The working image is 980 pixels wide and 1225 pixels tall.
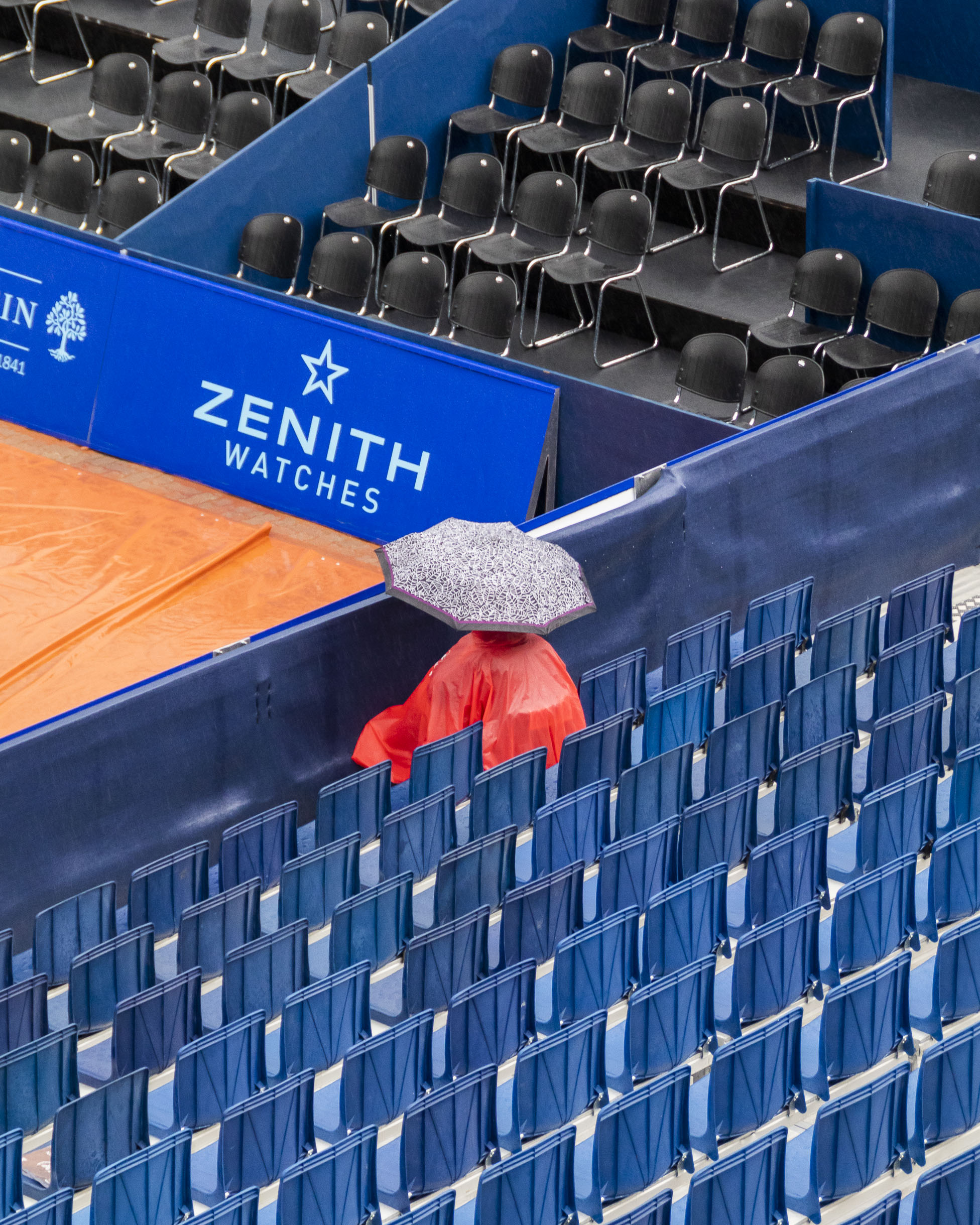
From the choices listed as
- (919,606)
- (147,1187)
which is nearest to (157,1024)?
(147,1187)

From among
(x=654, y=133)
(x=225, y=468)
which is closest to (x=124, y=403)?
(x=225, y=468)

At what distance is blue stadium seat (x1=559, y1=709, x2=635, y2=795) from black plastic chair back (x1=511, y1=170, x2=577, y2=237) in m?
4.18

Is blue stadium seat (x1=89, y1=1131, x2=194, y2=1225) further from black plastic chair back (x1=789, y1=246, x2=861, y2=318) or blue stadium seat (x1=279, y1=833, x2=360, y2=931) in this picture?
black plastic chair back (x1=789, y1=246, x2=861, y2=318)

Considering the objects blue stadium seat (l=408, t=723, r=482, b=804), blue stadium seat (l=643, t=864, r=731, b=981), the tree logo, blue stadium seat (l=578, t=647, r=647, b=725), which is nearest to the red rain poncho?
blue stadium seat (l=408, t=723, r=482, b=804)

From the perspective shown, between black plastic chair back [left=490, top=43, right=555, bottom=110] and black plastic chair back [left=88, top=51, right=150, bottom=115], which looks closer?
black plastic chair back [left=490, top=43, right=555, bottom=110]

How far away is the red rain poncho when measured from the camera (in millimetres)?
6746

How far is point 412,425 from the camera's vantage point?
880cm

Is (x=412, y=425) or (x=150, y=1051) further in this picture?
(x=412, y=425)

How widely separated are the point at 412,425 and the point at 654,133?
273cm

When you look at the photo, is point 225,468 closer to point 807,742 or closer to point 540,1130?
point 807,742

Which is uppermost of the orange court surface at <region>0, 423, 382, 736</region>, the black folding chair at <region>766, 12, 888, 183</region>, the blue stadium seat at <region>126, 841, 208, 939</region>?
the black folding chair at <region>766, 12, 888, 183</region>

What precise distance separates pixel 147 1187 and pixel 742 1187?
4.30 feet

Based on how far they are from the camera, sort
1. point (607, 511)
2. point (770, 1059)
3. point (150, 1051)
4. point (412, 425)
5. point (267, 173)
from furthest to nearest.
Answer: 1. point (267, 173)
2. point (412, 425)
3. point (607, 511)
4. point (150, 1051)
5. point (770, 1059)

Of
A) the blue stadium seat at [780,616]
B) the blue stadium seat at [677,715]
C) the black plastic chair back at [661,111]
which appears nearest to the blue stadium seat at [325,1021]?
the blue stadium seat at [677,715]
